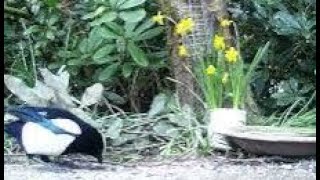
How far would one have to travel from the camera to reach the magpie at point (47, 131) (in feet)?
5.34

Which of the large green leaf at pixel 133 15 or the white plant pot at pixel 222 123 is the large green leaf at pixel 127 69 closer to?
the large green leaf at pixel 133 15

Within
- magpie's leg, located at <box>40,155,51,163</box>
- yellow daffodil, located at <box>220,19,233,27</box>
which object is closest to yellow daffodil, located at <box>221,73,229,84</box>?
yellow daffodil, located at <box>220,19,233,27</box>

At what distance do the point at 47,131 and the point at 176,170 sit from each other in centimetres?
30

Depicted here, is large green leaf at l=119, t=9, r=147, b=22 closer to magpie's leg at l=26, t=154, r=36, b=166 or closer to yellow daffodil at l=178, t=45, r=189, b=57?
yellow daffodil at l=178, t=45, r=189, b=57

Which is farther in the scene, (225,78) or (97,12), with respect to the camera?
(97,12)

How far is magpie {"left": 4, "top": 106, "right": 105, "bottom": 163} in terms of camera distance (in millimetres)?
1629

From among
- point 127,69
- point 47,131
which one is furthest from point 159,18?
point 47,131

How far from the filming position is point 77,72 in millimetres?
1944

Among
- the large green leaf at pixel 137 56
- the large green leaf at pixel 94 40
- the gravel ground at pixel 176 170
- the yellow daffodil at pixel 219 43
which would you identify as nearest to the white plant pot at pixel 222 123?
the gravel ground at pixel 176 170

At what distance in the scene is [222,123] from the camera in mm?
1709

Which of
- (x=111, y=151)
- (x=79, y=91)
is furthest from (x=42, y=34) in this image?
(x=111, y=151)

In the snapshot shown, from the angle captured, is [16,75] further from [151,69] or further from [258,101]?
[258,101]

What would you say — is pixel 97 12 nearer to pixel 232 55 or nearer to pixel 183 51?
pixel 183 51

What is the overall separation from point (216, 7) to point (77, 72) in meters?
0.40
